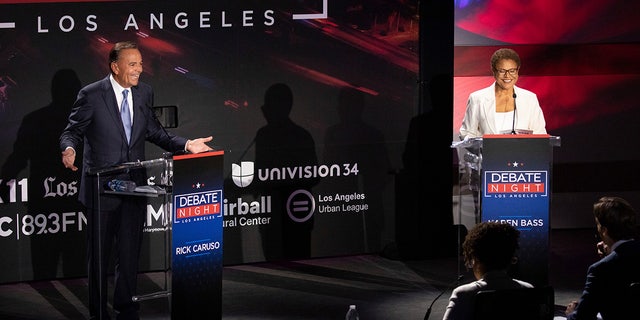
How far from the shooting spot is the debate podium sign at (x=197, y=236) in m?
6.23

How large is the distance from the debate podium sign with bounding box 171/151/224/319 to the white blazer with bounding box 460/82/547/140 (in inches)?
80.9

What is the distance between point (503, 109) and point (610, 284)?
275 cm

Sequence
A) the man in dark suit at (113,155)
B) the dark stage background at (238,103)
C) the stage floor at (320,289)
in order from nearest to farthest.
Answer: the man in dark suit at (113,155)
the stage floor at (320,289)
the dark stage background at (238,103)

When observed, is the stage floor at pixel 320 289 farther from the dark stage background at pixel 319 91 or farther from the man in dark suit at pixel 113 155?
the man in dark suit at pixel 113 155

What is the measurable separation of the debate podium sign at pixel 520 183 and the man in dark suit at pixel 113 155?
171 centimetres

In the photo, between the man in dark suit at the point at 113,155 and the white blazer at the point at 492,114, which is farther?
the white blazer at the point at 492,114

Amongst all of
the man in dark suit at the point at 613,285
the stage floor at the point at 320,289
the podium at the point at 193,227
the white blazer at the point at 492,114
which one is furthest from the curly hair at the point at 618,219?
the white blazer at the point at 492,114

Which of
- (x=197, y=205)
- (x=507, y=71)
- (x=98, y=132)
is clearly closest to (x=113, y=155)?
(x=98, y=132)

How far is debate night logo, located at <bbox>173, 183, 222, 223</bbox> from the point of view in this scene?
20.4 ft

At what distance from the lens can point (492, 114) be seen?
7734mm

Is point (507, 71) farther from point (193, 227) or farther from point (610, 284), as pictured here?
point (610, 284)

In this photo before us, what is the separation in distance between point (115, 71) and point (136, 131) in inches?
14.6

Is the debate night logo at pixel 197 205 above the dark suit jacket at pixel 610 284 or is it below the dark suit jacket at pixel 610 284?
above

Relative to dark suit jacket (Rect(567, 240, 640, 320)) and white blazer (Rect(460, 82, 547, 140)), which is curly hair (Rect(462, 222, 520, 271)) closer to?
dark suit jacket (Rect(567, 240, 640, 320))
